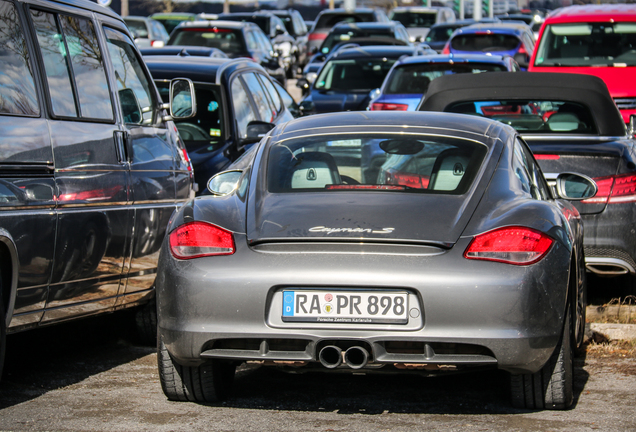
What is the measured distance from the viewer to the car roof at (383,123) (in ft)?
17.1

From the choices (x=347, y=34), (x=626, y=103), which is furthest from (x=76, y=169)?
(x=347, y=34)

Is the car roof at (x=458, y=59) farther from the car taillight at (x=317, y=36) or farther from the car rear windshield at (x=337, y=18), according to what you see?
the car rear windshield at (x=337, y=18)

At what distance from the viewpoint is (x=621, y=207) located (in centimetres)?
679

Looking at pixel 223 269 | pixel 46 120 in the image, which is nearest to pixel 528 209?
pixel 223 269

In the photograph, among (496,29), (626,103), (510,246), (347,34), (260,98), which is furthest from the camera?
(347,34)

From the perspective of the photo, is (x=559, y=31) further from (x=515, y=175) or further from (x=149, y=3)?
(x=149, y=3)

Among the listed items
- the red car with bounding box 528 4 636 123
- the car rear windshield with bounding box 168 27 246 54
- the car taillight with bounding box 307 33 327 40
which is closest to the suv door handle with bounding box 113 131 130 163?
the red car with bounding box 528 4 636 123

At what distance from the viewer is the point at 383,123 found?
5281 mm

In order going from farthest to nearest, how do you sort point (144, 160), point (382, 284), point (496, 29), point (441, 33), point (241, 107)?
1. point (441, 33)
2. point (496, 29)
3. point (241, 107)
4. point (144, 160)
5. point (382, 284)

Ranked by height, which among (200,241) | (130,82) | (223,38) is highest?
(130,82)

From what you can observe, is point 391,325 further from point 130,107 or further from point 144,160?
point 130,107

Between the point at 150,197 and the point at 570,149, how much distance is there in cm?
279

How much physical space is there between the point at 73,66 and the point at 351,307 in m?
2.29

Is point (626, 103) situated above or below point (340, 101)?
above
